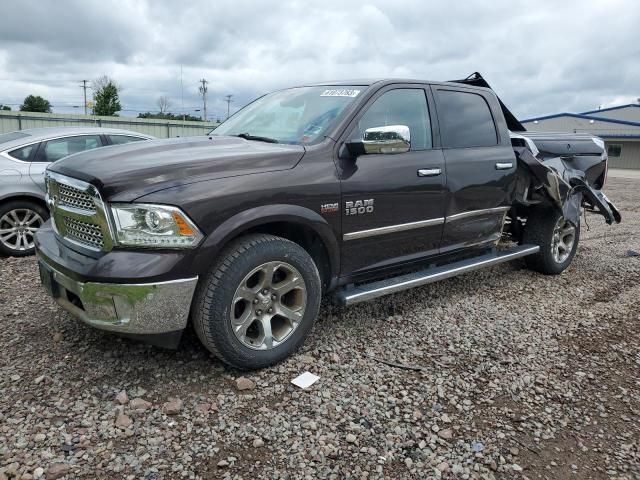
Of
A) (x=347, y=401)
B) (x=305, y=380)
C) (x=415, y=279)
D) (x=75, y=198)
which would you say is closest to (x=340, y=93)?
(x=415, y=279)

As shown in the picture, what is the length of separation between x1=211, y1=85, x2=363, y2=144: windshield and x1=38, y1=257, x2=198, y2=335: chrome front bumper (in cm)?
139

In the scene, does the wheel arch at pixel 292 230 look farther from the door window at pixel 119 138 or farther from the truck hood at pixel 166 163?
the door window at pixel 119 138

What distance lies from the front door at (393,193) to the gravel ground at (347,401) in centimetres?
62

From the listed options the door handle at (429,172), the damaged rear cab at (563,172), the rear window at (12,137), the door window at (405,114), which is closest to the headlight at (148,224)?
the door window at (405,114)

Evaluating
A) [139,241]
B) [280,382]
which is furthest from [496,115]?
[139,241]

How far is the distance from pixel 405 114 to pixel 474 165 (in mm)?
815

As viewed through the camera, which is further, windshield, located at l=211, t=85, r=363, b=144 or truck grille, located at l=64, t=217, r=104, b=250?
windshield, located at l=211, t=85, r=363, b=144

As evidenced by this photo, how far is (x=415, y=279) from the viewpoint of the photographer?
3959mm

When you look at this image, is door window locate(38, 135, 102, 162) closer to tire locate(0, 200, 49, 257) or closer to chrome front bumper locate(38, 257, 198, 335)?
tire locate(0, 200, 49, 257)

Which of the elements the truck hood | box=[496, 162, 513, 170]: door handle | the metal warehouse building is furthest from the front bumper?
the metal warehouse building

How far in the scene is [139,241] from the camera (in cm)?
274

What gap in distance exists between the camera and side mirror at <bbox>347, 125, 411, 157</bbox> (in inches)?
132

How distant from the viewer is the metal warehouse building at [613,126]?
38.5 metres

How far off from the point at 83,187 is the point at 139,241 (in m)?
0.50
